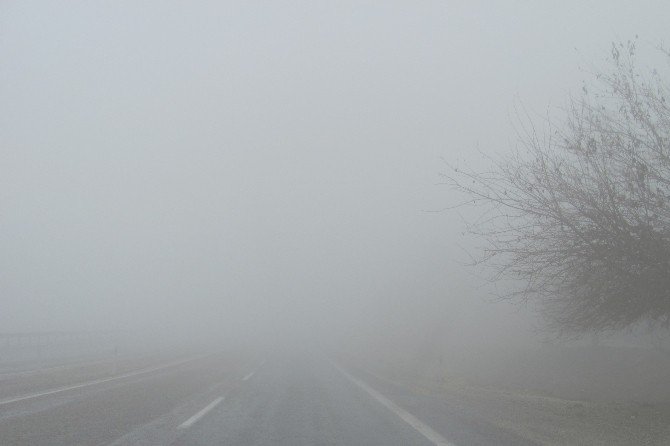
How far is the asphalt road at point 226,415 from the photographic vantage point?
8133 mm

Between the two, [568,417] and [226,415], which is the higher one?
[226,415]

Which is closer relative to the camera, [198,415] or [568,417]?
[198,415]

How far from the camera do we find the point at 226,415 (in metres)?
10.4

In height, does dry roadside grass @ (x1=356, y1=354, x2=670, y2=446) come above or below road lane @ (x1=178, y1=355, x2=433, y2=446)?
below

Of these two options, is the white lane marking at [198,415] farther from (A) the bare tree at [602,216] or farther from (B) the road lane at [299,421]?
(A) the bare tree at [602,216]

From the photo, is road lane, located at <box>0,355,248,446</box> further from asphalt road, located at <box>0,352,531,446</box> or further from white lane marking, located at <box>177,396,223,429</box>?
white lane marking, located at <box>177,396,223,429</box>

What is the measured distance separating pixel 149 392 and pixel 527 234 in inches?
389

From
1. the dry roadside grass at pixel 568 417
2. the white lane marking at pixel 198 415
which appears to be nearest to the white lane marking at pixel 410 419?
the dry roadside grass at pixel 568 417

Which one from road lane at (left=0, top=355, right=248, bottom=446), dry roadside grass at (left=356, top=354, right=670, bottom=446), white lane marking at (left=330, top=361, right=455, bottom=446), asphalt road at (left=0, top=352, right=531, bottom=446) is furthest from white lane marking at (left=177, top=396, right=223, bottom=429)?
dry roadside grass at (left=356, top=354, right=670, bottom=446)

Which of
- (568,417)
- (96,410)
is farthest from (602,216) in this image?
(96,410)

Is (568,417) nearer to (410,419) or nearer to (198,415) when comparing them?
(410,419)

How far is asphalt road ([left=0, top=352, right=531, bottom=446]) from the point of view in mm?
8133

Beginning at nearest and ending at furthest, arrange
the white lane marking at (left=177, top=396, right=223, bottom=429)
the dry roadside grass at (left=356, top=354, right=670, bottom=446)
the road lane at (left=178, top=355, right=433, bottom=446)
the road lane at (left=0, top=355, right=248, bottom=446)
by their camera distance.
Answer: the road lane at (left=0, top=355, right=248, bottom=446) < the road lane at (left=178, top=355, right=433, bottom=446) < the dry roadside grass at (left=356, top=354, right=670, bottom=446) < the white lane marking at (left=177, top=396, right=223, bottom=429)

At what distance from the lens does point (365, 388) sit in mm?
16094
